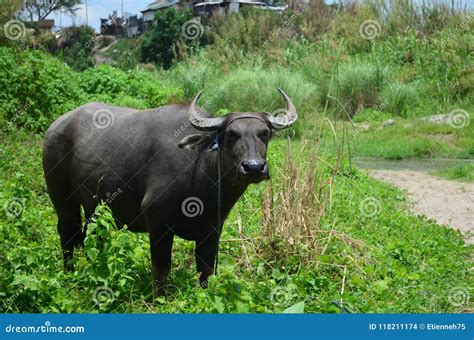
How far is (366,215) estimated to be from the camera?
25.8ft

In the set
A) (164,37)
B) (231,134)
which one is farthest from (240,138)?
(164,37)

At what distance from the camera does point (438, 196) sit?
10.3 m

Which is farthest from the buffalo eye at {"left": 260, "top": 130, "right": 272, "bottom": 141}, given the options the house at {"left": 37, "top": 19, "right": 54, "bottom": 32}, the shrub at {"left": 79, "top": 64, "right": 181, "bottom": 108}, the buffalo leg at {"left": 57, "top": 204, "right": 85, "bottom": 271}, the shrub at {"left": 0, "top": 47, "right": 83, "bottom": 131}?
the house at {"left": 37, "top": 19, "right": 54, "bottom": 32}

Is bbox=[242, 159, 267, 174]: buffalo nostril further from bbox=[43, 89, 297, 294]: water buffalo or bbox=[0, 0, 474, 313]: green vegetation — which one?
bbox=[0, 0, 474, 313]: green vegetation

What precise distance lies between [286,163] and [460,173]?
639cm

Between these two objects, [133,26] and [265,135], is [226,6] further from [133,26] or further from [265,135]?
[265,135]

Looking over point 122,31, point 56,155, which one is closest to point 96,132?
point 56,155

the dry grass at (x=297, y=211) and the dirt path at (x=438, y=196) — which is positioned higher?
the dry grass at (x=297, y=211)

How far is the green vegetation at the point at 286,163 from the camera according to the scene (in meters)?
4.94

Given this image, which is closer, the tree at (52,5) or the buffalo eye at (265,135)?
the buffalo eye at (265,135)

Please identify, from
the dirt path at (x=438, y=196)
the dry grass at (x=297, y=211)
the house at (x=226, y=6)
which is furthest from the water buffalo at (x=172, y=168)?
the house at (x=226, y=6)

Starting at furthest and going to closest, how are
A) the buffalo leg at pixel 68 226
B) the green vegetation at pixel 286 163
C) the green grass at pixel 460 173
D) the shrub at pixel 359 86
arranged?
the shrub at pixel 359 86 < the green grass at pixel 460 173 < the buffalo leg at pixel 68 226 < the green vegetation at pixel 286 163

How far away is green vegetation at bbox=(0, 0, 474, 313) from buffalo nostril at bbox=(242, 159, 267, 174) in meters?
0.64

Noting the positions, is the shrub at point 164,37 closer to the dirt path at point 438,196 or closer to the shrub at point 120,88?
the shrub at point 120,88
